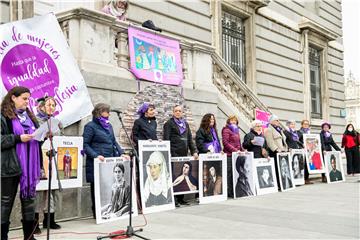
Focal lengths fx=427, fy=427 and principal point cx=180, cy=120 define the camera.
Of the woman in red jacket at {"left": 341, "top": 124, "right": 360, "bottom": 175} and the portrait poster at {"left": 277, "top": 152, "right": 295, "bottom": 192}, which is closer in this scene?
the portrait poster at {"left": 277, "top": 152, "right": 295, "bottom": 192}

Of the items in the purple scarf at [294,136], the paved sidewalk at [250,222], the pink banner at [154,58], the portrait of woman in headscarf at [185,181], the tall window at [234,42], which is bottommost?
the paved sidewalk at [250,222]

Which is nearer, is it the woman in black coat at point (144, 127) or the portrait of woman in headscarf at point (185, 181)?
the woman in black coat at point (144, 127)

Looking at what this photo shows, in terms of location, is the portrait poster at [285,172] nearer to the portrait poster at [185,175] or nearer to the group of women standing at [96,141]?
the group of women standing at [96,141]

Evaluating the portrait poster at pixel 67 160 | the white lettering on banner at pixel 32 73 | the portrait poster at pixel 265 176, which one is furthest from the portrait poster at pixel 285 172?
the white lettering on banner at pixel 32 73

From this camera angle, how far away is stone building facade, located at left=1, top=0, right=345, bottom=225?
24.2 feet

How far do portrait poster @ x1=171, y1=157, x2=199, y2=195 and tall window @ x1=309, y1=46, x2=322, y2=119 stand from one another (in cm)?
1465

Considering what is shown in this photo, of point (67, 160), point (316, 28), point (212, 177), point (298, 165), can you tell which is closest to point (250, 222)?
point (212, 177)

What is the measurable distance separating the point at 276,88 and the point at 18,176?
48.2 feet

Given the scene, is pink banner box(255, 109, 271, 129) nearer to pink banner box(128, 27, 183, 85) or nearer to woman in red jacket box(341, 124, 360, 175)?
woman in red jacket box(341, 124, 360, 175)

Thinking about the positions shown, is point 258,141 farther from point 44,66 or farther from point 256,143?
point 44,66

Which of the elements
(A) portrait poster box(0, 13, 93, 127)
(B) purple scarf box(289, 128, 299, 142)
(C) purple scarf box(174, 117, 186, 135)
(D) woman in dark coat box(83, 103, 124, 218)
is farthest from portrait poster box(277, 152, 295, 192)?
(A) portrait poster box(0, 13, 93, 127)

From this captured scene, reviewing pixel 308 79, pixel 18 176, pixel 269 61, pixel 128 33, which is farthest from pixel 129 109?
pixel 308 79

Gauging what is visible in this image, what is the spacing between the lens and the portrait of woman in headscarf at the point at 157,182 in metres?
6.84

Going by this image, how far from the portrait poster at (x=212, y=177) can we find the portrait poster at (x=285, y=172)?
2003 millimetres
